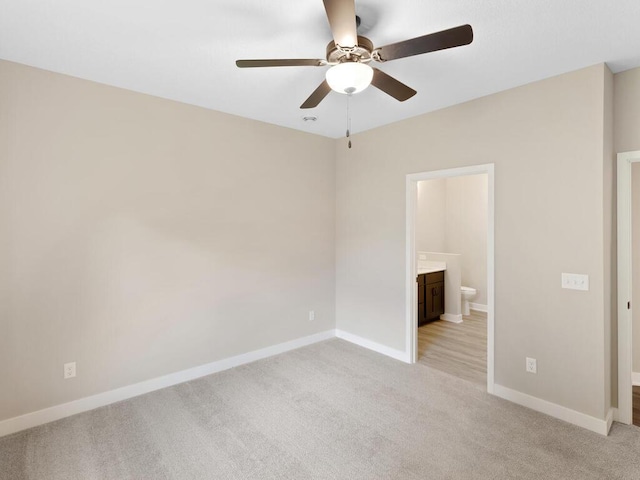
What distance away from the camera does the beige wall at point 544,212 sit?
2.45 m

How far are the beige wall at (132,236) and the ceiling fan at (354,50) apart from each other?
1724mm

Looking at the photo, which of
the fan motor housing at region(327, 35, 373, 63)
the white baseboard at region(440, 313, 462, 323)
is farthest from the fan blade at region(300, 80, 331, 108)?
the white baseboard at region(440, 313, 462, 323)

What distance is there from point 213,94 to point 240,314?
2268 mm

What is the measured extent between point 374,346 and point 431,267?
2.00 metres

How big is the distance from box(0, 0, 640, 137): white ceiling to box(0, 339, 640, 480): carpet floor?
2724 mm

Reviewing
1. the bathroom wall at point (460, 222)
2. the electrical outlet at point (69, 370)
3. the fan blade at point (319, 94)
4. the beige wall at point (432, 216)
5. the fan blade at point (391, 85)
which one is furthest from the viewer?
the beige wall at point (432, 216)

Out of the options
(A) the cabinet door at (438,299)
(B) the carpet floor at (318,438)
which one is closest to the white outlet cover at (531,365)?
(B) the carpet floor at (318,438)

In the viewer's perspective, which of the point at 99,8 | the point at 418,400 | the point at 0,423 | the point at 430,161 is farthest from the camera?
the point at 430,161

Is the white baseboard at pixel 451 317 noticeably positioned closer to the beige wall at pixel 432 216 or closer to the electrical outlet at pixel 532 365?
the beige wall at pixel 432 216

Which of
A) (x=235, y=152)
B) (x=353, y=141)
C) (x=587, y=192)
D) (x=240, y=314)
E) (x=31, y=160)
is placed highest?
(x=353, y=141)

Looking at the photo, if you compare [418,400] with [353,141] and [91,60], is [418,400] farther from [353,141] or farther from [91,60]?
[91,60]

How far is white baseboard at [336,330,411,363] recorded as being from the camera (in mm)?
3775

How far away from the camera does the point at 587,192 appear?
2471mm

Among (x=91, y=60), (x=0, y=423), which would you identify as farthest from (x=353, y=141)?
(x=0, y=423)
